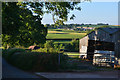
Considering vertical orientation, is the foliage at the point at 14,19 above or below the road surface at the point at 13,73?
above

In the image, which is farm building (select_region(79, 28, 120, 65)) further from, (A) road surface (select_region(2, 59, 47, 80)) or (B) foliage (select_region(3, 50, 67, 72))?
(A) road surface (select_region(2, 59, 47, 80))

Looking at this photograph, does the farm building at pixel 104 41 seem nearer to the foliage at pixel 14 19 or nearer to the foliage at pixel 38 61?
the foliage at pixel 38 61

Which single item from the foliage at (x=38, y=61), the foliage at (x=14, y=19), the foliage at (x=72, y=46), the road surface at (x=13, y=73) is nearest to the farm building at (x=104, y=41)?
the foliage at (x=38, y=61)

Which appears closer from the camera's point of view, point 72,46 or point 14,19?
point 14,19

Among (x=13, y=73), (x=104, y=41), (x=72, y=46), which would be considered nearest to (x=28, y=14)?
(x=104, y=41)

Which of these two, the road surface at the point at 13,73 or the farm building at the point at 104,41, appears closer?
the road surface at the point at 13,73

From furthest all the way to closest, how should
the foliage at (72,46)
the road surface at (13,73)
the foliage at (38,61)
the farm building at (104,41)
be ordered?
the foliage at (72,46) < the farm building at (104,41) < the foliage at (38,61) < the road surface at (13,73)

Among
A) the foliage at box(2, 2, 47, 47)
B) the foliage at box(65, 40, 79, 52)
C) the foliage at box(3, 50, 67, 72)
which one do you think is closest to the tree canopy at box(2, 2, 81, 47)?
the foliage at box(2, 2, 47, 47)

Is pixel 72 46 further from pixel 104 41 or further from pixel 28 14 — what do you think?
pixel 104 41

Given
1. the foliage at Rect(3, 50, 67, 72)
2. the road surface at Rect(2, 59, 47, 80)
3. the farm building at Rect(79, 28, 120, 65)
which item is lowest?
the road surface at Rect(2, 59, 47, 80)

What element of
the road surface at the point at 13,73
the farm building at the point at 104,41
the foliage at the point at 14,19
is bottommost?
the road surface at the point at 13,73

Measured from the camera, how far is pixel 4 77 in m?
13.2

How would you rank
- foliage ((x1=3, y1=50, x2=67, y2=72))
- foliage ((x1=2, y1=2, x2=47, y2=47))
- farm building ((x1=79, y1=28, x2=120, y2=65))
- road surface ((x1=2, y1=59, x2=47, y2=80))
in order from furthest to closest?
foliage ((x1=2, y1=2, x2=47, y2=47)), farm building ((x1=79, y1=28, x2=120, y2=65)), foliage ((x1=3, y1=50, x2=67, y2=72)), road surface ((x1=2, y1=59, x2=47, y2=80))

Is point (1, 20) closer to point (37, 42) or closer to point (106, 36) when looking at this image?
point (106, 36)
